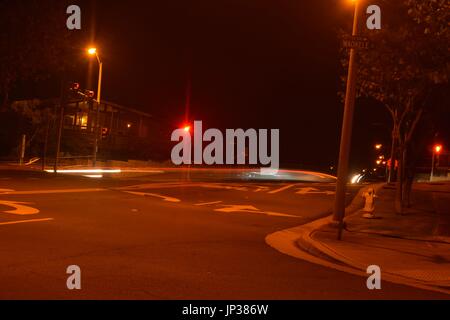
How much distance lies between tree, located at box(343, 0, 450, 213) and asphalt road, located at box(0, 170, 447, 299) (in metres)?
4.86

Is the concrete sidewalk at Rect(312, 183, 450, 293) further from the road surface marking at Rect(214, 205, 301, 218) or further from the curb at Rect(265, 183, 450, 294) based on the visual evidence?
the road surface marking at Rect(214, 205, 301, 218)

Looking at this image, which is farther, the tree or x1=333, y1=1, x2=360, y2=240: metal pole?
the tree

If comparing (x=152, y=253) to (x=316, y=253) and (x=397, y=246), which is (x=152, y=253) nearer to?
(x=316, y=253)

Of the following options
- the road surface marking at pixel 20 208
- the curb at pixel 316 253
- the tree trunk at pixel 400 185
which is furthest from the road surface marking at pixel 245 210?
the road surface marking at pixel 20 208

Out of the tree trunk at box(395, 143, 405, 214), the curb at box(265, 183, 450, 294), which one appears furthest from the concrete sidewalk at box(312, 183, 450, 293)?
the tree trunk at box(395, 143, 405, 214)

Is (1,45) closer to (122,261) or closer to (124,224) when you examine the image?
(124,224)

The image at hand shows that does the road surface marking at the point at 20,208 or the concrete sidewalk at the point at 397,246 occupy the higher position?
the road surface marking at the point at 20,208

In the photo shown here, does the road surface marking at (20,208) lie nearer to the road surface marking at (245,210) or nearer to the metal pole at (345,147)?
the road surface marking at (245,210)

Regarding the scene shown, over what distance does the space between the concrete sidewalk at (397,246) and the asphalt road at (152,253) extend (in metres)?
1.01

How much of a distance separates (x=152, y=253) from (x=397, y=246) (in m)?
5.74

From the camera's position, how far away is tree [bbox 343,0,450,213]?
56.2ft

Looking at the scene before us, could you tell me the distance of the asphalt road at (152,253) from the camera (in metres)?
8.03

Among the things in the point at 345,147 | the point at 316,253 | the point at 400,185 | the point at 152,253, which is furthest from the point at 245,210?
the point at 152,253

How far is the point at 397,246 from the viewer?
1316 centimetres
